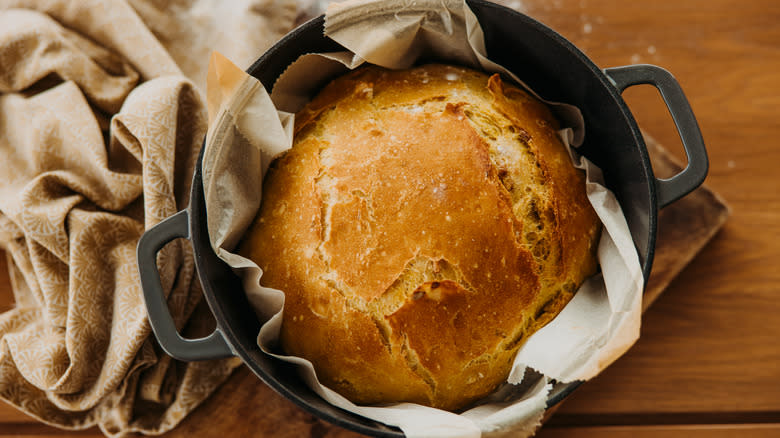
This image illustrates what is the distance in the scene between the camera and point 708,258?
1121 mm

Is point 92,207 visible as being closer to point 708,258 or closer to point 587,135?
point 587,135

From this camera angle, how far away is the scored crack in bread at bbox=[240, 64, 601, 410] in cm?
78

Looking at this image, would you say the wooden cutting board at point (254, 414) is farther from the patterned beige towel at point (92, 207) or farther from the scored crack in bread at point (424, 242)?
the scored crack in bread at point (424, 242)

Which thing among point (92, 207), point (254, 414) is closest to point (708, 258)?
point (254, 414)

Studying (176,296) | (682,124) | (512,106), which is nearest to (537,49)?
(512,106)

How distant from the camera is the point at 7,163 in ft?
3.43

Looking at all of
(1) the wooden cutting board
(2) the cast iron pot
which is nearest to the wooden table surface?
(1) the wooden cutting board

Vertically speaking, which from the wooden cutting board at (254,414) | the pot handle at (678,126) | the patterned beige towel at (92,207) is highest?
the pot handle at (678,126)

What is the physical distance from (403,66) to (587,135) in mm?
297

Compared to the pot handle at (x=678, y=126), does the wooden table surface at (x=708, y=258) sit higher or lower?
lower

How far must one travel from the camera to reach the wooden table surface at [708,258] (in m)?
1.09

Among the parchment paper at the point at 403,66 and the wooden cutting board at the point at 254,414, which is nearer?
the parchment paper at the point at 403,66

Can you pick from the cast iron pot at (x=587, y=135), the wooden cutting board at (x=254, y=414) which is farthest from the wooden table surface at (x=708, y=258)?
the cast iron pot at (x=587, y=135)

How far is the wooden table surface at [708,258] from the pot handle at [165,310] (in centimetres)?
31
